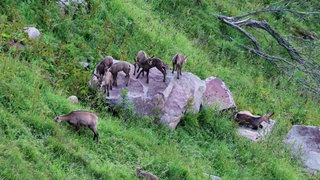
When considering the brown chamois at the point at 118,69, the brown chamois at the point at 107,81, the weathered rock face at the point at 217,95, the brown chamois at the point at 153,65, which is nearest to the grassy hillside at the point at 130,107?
the brown chamois at the point at 107,81

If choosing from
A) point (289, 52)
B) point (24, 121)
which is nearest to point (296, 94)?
point (289, 52)

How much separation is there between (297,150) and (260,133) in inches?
34.2

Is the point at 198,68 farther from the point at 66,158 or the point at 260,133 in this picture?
the point at 66,158

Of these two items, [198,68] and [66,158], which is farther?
[198,68]

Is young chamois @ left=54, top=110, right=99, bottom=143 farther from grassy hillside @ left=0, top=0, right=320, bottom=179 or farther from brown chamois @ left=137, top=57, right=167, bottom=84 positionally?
brown chamois @ left=137, top=57, right=167, bottom=84

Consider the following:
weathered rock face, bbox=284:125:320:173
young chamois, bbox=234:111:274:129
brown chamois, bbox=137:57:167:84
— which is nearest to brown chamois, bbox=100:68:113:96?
brown chamois, bbox=137:57:167:84

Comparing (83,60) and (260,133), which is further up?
(83,60)

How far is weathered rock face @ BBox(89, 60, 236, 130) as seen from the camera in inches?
372

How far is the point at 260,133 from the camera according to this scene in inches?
422

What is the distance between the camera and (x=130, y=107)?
9.23 m

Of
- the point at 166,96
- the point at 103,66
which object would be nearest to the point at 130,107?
the point at 166,96

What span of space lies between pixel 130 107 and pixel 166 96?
0.86 metres

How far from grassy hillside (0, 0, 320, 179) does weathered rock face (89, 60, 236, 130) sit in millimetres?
234

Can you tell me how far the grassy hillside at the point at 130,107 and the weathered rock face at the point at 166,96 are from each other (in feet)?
0.77
